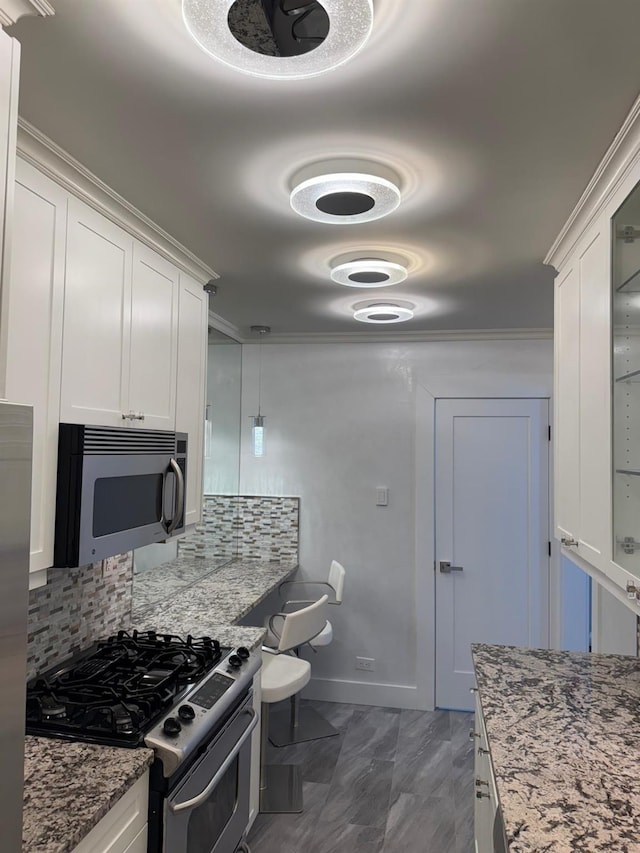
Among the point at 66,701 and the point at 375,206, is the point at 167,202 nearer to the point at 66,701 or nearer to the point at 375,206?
the point at 375,206

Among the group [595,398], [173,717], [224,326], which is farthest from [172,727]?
[224,326]

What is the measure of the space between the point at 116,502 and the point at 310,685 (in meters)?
2.76

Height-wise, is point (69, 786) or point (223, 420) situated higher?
point (223, 420)

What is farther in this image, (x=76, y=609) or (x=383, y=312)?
(x=383, y=312)

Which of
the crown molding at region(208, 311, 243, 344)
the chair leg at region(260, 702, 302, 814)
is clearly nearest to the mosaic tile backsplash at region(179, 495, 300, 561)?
the crown molding at region(208, 311, 243, 344)

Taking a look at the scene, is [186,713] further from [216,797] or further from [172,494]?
[172,494]

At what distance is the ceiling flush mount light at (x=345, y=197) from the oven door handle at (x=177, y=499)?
1.01 metres

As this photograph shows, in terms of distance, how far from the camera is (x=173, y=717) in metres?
1.69

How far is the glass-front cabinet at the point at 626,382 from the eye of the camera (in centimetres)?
143

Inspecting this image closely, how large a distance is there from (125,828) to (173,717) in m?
0.30

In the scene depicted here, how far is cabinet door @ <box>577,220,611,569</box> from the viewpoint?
1.59m

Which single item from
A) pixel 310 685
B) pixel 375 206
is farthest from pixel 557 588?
pixel 375 206

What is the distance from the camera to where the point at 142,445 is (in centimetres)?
199

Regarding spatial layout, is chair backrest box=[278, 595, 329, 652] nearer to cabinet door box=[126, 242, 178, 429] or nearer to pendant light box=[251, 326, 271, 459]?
cabinet door box=[126, 242, 178, 429]
